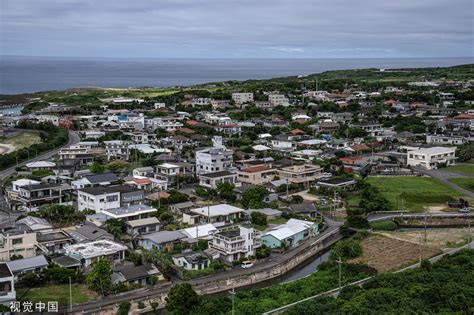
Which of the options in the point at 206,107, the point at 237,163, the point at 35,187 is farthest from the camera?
the point at 206,107

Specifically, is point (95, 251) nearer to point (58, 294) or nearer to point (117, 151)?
point (58, 294)

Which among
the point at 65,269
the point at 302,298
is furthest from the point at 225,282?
the point at 65,269

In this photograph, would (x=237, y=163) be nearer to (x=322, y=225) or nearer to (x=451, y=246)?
(x=322, y=225)

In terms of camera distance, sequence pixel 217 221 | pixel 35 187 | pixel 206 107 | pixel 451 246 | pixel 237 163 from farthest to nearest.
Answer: pixel 206 107, pixel 237 163, pixel 35 187, pixel 217 221, pixel 451 246

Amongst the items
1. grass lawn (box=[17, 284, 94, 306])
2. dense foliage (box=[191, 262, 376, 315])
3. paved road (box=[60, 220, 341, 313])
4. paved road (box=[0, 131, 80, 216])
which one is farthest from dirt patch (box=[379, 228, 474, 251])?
paved road (box=[0, 131, 80, 216])

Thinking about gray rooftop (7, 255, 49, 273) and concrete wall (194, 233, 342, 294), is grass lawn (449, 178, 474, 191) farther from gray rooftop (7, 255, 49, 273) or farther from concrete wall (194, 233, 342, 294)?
gray rooftop (7, 255, 49, 273)
